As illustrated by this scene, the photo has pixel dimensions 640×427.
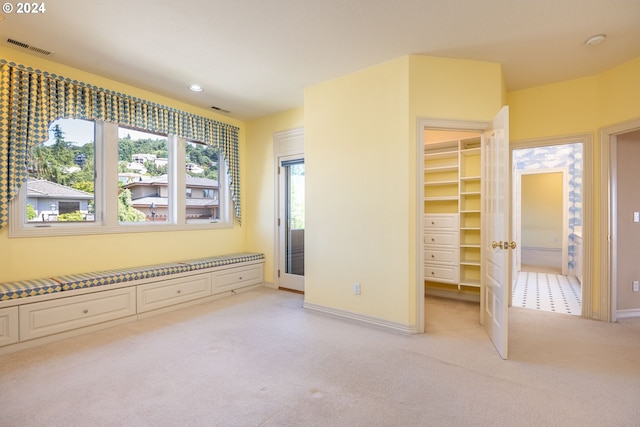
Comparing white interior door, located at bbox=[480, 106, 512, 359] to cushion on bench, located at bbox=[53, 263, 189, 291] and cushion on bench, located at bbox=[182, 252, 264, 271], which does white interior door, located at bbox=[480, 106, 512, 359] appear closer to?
cushion on bench, located at bbox=[182, 252, 264, 271]

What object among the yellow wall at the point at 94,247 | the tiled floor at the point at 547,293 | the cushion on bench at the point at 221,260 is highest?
the yellow wall at the point at 94,247

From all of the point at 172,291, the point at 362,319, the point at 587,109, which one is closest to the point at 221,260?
the point at 172,291

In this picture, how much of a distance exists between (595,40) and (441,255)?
2.67m

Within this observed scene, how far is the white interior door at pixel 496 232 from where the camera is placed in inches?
96.2

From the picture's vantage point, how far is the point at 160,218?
4125 mm

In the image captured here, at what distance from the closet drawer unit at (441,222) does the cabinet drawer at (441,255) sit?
30cm

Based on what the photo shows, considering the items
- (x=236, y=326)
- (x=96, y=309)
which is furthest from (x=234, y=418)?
(x=96, y=309)

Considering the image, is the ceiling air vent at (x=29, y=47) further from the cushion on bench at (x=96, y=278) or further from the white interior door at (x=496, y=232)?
the white interior door at (x=496, y=232)

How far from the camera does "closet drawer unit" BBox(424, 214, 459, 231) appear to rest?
4.10 meters

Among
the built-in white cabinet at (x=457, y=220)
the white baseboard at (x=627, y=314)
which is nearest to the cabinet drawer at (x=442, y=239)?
the built-in white cabinet at (x=457, y=220)

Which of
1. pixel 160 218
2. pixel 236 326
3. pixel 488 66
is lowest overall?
pixel 236 326

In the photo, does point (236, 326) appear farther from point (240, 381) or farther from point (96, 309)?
point (96, 309)

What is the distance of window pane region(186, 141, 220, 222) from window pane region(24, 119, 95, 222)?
1210 mm

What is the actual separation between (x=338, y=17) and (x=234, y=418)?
2.81 m
